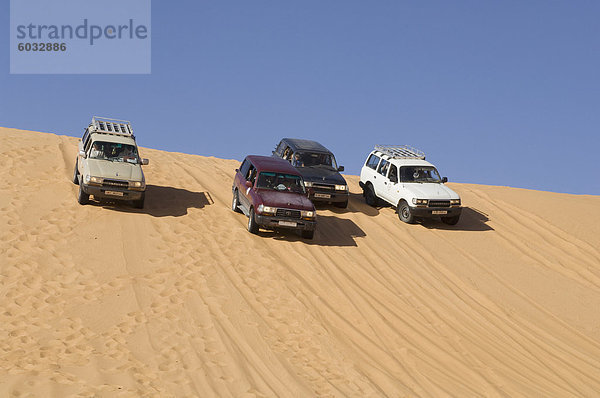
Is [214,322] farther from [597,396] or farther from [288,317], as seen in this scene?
[597,396]

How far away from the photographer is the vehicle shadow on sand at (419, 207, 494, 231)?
21.0 m

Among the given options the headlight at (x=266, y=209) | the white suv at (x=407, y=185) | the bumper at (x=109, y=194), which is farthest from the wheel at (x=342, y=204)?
the bumper at (x=109, y=194)

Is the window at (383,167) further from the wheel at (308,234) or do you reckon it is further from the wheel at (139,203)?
the wheel at (139,203)

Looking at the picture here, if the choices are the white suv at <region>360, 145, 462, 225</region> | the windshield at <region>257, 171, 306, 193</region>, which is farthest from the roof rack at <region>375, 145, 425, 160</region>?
the windshield at <region>257, 171, 306, 193</region>

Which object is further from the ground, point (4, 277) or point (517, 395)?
point (4, 277)

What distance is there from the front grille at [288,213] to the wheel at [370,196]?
5.46 m

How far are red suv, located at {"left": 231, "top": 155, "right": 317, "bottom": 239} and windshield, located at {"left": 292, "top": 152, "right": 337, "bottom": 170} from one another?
1785 mm

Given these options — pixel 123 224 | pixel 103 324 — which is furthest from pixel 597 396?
pixel 123 224

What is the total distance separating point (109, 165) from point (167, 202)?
7.23 feet

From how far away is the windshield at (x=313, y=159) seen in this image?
2162cm

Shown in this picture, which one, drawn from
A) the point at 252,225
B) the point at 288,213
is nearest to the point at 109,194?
the point at 252,225

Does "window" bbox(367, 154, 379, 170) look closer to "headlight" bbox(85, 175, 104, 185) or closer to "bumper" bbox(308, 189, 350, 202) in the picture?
"bumper" bbox(308, 189, 350, 202)

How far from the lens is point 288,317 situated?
13.8 m

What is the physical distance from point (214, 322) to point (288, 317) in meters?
1.55
